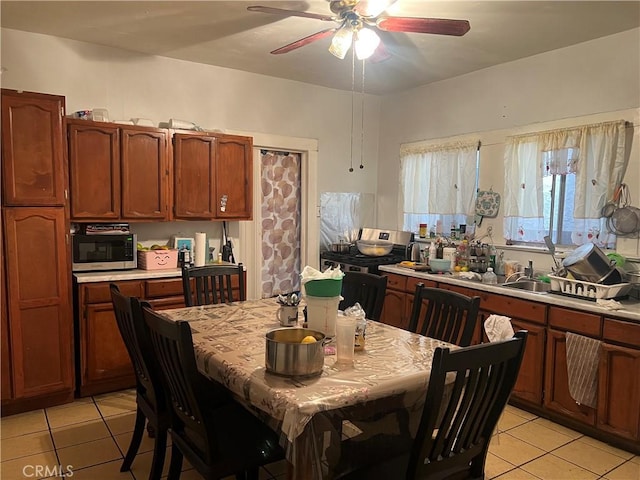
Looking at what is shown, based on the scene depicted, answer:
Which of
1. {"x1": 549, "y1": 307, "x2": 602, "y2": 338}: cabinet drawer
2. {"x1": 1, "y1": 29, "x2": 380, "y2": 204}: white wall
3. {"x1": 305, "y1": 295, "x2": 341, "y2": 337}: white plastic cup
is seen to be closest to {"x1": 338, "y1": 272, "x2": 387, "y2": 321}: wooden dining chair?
{"x1": 305, "y1": 295, "x2": 341, "y2": 337}: white plastic cup

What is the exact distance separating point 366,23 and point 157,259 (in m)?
2.33

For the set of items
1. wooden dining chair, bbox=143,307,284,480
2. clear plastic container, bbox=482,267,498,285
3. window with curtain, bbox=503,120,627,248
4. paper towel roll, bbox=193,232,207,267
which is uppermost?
window with curtain, bbox=503,120,627,248

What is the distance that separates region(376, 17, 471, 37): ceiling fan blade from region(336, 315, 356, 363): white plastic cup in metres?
1.52

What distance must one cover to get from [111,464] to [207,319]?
0.95 metres

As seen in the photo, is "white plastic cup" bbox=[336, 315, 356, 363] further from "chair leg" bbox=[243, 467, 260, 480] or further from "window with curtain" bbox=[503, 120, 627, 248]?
"window with curtain" bbox=[503, 120, 627, 248]

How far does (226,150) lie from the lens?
13.3 feet

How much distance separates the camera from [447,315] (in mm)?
2393

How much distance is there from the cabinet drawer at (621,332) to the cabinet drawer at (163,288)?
2.91m

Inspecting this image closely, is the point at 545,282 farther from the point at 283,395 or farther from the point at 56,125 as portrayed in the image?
the point at 56,125

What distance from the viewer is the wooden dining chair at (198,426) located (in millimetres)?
1681

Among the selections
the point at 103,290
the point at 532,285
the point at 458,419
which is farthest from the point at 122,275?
the point at 532,285

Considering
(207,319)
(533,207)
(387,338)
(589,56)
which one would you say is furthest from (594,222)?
(207,319)

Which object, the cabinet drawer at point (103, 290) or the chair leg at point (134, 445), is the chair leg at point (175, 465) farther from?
the cabinet drawer at point (103, 290)

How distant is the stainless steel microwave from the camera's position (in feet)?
11.3
